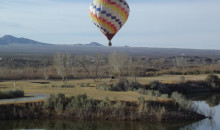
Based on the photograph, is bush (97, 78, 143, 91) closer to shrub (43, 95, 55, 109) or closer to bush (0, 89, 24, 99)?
bush (0, 89, 24, 99)

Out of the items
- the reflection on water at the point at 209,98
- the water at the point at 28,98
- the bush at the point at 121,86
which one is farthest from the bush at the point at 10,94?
the reflection on water at the point at 209,98

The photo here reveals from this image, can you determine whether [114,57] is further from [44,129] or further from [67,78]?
[44,129]

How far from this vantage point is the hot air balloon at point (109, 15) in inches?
1275

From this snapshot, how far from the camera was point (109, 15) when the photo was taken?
107 ft

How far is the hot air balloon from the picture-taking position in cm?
3238

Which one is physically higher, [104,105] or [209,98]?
[104,105]

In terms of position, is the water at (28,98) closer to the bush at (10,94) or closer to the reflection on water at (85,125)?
the bush at (10,94)

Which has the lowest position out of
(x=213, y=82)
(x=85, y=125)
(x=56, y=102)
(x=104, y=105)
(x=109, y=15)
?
(x=85, y=125)

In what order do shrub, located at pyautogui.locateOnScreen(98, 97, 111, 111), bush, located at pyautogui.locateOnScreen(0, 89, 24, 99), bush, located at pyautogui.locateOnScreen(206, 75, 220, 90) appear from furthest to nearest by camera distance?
1. bush, located at pyautogui.locateOnScreen(206, 75, 220, 90)
2. bush, located at pyautogui.locateOnScreen(0, 89, 24, 99)
3. shrub, located at pyautogui.locateOnScreen(98, 97, 111, 111)

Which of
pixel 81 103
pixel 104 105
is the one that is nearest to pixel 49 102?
pixel 81 103

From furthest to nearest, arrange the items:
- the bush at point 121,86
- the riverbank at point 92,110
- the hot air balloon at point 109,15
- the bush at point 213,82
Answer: the bush at point 213,82 < the bush at point 121,86 < the hot air balloon at point 109,15 < the riverbank at point 92,110

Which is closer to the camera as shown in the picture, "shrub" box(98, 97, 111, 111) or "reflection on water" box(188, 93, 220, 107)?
"shrub" box(98, 97, 111, 111)

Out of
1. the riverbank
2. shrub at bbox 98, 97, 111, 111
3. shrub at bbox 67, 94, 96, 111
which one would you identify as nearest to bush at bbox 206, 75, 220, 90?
the riverbank

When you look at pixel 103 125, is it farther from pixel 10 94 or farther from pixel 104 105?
pixel 10 94
